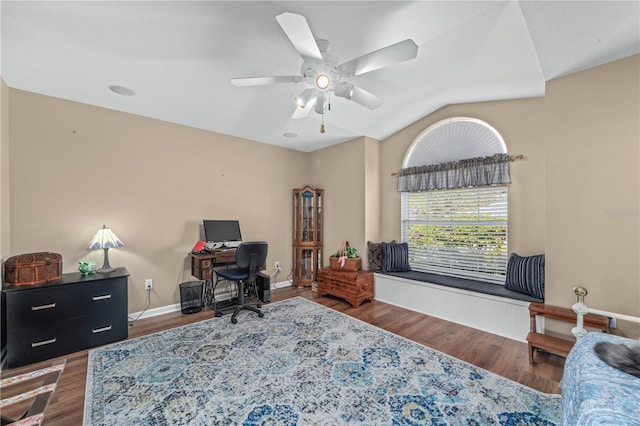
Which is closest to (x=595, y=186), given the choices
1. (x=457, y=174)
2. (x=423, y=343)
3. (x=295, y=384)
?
(x=457, y=174)

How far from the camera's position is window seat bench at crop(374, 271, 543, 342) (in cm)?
268

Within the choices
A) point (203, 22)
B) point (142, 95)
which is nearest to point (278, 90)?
point (203, 22)

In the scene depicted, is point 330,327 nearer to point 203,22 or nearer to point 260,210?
point 260,210

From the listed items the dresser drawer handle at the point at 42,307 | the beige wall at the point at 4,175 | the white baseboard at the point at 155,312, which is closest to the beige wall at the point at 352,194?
the white baseboard at the point at 155,312

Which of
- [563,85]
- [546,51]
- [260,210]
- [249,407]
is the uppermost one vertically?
[546,51]

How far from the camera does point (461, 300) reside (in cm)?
307

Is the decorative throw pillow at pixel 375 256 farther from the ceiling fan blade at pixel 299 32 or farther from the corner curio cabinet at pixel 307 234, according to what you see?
the ceiling fan blade at pixel 299 32

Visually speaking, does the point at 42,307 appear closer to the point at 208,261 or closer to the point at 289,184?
the point at 208,261

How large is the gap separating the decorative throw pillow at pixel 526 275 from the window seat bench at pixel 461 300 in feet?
0.23

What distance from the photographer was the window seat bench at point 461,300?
268 centimetres

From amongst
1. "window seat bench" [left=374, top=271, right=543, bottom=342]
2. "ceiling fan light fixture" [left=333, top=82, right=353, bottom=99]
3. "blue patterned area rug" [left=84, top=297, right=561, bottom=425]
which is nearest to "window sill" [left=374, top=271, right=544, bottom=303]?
"window seat bench" [left=374, top=271, right=543, bottom=342]

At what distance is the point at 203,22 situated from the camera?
1837mm

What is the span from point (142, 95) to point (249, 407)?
3121 millimetres

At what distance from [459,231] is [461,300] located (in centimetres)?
94
